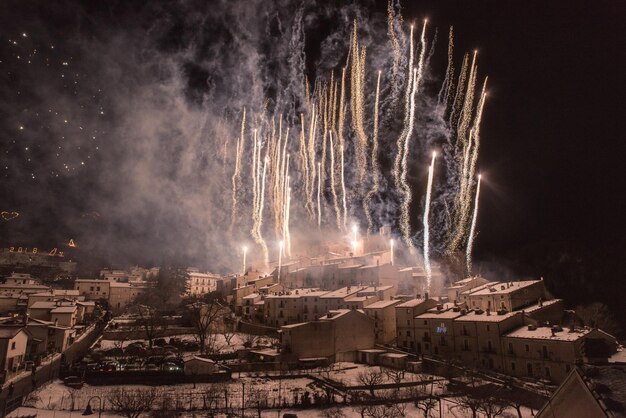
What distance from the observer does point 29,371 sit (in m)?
32.7

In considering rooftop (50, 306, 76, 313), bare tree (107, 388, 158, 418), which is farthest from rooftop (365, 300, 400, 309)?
rooftop (50, 306, 76, 313)

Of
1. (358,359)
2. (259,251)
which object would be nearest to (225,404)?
(358,359)

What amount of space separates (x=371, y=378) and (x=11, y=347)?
27.7 metres

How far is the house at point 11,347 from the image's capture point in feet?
102

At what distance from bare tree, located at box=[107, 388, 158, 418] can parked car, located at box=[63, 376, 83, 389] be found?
3.15 metres

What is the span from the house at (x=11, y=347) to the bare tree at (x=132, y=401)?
7.25 metres

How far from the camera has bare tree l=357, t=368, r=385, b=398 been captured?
34094 millimetres

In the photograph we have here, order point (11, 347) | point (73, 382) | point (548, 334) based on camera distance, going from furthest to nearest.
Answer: point (548, 334) < point (73, 382) < point (11, 347)

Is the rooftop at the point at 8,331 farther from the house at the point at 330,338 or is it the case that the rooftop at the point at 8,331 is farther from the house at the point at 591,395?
the house at the point at 591,395

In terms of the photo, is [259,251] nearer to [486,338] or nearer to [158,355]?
[158,355]

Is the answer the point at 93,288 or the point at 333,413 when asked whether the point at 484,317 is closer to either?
the point at 333,413

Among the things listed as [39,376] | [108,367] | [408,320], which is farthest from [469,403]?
[39,376]

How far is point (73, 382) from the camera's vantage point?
1375 inches

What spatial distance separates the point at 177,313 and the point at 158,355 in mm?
20055
